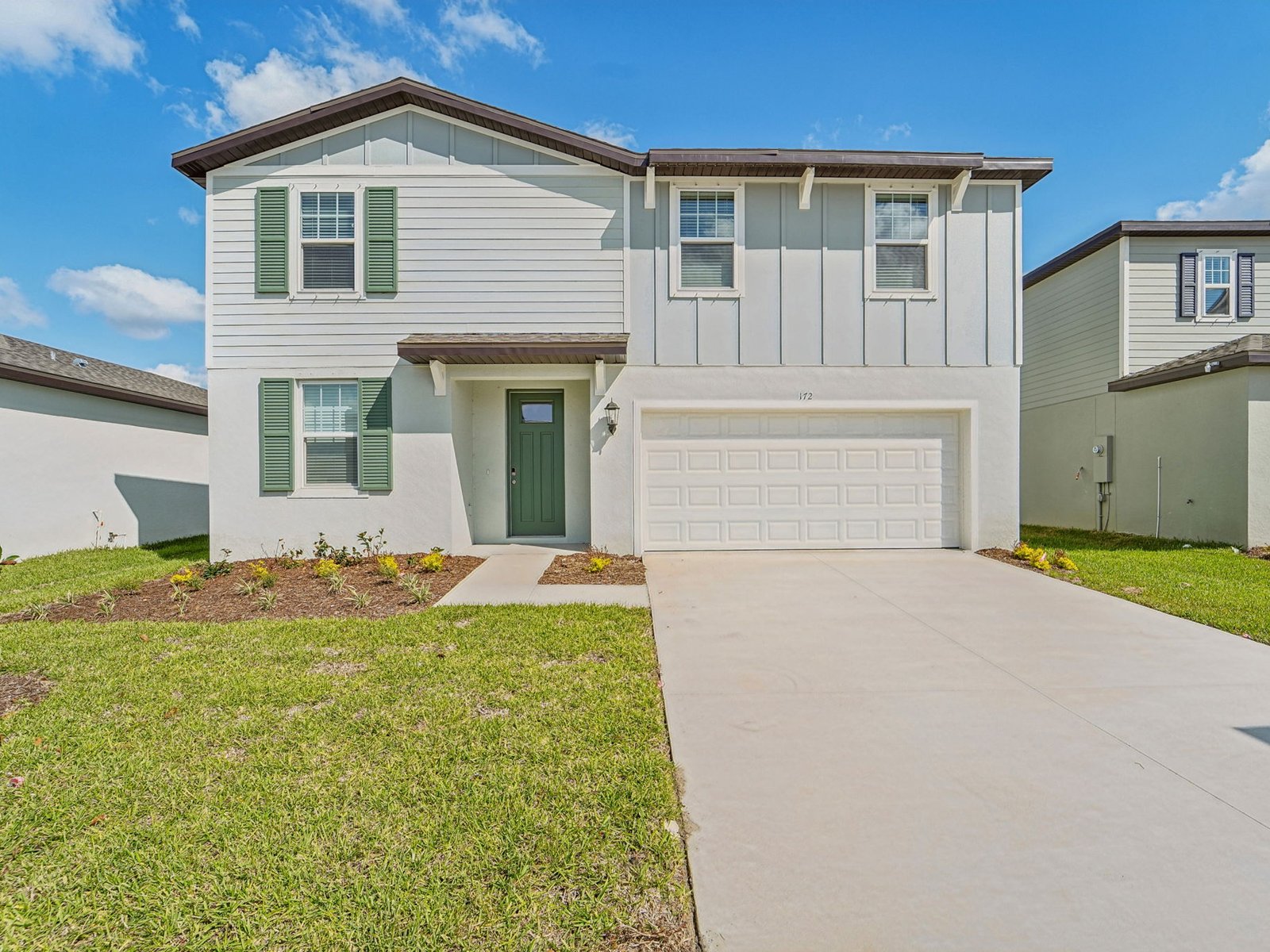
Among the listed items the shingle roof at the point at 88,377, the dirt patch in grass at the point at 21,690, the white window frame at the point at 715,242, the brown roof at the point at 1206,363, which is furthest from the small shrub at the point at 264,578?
the brown roof at the point at 1206,363

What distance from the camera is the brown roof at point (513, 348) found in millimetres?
7500

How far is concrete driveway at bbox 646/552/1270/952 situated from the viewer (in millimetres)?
1924

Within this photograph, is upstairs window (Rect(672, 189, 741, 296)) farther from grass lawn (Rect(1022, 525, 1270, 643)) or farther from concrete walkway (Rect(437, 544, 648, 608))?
grass lawn (Rect(1022, 525, 1270, 643))

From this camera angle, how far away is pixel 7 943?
1.82 meters

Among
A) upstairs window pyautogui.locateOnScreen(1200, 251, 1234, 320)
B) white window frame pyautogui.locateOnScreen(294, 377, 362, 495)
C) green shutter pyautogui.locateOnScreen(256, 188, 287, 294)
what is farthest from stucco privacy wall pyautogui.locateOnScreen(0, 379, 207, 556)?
upstairs window pyautogui.locateOnScreen(1200, 251, 1234, 320)

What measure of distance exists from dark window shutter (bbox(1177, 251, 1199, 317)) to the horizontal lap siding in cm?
1153

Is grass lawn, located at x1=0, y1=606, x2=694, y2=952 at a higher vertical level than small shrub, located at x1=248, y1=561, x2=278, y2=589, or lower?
lower

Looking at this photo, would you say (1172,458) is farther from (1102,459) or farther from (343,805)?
(343,805)

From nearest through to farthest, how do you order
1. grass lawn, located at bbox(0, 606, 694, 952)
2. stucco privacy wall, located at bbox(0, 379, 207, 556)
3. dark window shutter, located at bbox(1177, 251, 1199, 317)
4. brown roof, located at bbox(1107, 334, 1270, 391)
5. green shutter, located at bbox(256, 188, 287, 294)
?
grass lawn, located at bbox(0, 606, 694, 952) < green shutter, located at bbox(256, 188, 287, 294) < brown roof, located at bbox(1107, 334, 1270, 391) < stucco privacy wall, located at bbox(0, 379, 207, 556) < dark window shutter, located at bbox(1177, 251, 1199, 317)

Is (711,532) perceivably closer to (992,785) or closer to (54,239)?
(992,785)

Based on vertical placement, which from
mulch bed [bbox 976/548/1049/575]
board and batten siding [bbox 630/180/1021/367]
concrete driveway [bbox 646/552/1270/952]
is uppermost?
board and batten siding [bbox 630/180/1021/367]

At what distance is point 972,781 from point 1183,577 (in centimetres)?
674

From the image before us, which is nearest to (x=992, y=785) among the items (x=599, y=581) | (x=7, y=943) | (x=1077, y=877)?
(x=1077, y=877)

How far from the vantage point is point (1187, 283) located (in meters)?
11.2
